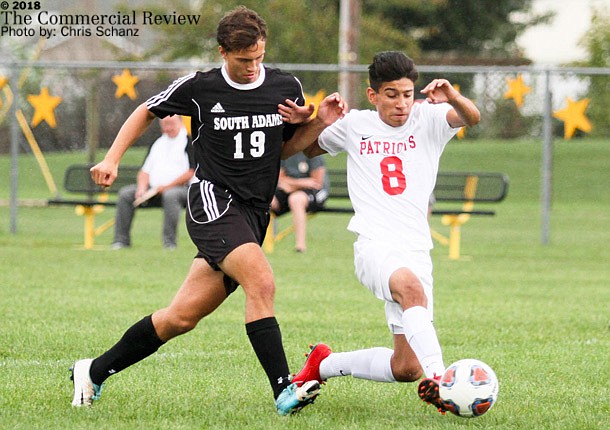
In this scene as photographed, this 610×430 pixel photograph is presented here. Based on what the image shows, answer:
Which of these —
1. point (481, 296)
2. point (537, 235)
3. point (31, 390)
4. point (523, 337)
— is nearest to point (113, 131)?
point (537, 235)

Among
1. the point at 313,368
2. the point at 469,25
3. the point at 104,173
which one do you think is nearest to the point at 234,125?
the point at 104,173

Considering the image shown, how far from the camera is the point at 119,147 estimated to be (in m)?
5.39

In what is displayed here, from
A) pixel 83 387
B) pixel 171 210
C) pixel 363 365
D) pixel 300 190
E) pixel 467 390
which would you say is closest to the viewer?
pixel 467 390

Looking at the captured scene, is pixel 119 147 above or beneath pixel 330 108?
beneath

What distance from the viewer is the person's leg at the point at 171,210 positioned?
46.3ft

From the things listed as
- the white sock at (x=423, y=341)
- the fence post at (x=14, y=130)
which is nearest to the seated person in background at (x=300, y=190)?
the fence post at (x=14, y=130)

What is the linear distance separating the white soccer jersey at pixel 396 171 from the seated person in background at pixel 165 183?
870 cm

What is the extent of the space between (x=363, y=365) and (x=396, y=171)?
3.09 feet

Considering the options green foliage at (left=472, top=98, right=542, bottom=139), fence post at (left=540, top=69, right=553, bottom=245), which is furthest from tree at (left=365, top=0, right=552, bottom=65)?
fence post at (left=540, top=69, right=553, bottom=245)

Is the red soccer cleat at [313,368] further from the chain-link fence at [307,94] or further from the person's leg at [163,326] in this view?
the chain-link fence at [307,94]

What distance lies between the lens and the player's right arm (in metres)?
5.25

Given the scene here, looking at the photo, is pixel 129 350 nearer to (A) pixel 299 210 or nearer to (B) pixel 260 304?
(B) pixel 260 304

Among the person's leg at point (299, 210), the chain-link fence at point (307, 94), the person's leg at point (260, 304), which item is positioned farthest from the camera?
the chain-link fence at point (307, 94)

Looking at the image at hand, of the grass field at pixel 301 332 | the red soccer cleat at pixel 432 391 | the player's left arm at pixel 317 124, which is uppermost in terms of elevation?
the player's left arm at pixel 317 124
